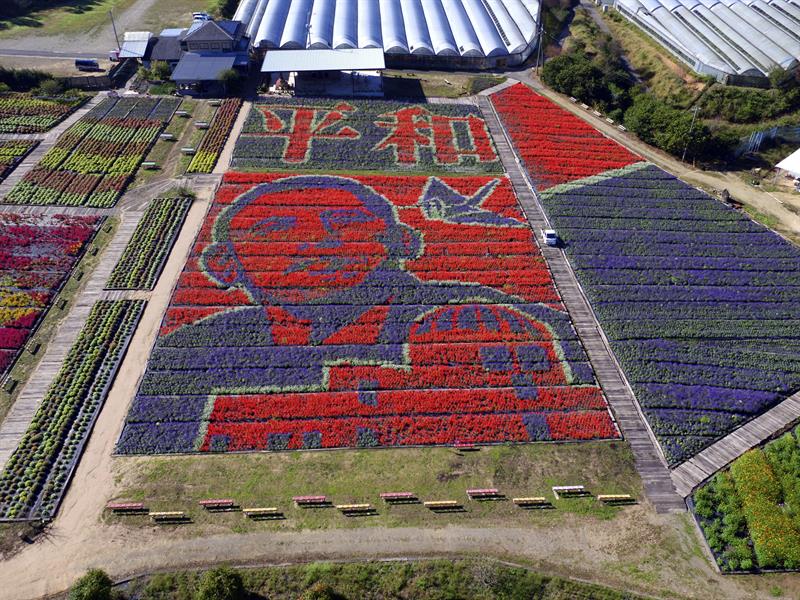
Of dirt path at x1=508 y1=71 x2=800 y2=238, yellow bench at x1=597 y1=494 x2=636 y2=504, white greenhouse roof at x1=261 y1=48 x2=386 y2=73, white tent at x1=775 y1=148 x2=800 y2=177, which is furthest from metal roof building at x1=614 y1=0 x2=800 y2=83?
yellow bench at x1=597 y1=494 x2=636 y2=504

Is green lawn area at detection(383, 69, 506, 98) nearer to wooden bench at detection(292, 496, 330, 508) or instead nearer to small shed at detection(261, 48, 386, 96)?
small shed at detection(261, 48, 386, 96)

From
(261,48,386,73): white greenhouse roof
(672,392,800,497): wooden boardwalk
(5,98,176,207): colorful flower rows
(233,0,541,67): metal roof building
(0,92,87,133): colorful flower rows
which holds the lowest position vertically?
(672,392,800,497): wooden boardwalk

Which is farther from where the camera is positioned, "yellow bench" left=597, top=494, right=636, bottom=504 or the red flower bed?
the red flower bed

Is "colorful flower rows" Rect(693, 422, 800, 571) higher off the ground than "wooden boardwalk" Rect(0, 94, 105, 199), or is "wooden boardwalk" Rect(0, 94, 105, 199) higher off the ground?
"wooden boardwalk" Rect(0, 94, 105, 199)

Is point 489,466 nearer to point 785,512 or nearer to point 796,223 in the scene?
point 785,512

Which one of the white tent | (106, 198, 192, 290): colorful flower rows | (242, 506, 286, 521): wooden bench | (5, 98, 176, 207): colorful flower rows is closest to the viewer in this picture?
(242, 506, 286, 521): wooden bench

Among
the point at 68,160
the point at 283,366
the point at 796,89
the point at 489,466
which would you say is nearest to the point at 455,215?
the point at 283,366
